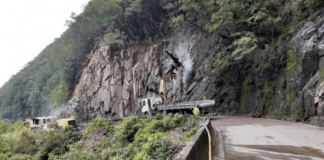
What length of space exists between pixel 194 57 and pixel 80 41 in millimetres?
32153

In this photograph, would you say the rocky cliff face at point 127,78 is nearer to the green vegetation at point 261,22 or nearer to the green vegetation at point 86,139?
the green vegetation at point 261,22

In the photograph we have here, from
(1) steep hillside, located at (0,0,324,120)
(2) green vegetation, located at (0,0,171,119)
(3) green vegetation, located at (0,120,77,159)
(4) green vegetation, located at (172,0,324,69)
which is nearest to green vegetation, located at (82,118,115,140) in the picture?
(3) green vegetation, located at (0,120,77,159)

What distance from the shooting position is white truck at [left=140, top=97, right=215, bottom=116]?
19.5m

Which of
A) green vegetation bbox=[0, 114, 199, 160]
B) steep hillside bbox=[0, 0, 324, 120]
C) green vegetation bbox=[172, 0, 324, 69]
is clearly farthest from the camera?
green vegetation bbox=[172, 0, 324, 69]

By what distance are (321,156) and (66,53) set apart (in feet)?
186

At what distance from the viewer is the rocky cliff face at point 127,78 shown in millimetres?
33625

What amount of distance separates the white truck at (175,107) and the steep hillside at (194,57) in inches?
184

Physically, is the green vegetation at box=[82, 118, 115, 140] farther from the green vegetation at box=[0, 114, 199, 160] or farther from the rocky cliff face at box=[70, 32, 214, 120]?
the rocky cliff face at box=[70, 32, 214, 120]

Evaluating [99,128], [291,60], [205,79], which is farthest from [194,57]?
[99,128]

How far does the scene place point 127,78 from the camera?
4184 centimetres

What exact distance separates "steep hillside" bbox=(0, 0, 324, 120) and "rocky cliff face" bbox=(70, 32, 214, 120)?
0.18 metres

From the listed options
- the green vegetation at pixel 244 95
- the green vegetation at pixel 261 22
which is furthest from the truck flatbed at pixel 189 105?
the green vegetation at pixel 244 95

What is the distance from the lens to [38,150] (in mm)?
21969

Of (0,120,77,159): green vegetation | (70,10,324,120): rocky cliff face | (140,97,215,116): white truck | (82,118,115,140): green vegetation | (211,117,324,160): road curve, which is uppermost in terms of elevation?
(70,10,324,120): rocky cliff face
